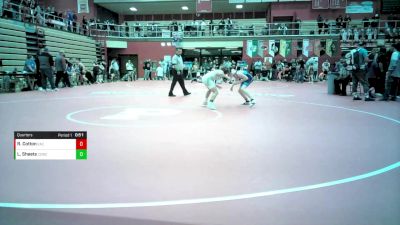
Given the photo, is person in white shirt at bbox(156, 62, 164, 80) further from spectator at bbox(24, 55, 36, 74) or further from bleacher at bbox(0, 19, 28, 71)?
spectator at bbox(24, 55, 36, 74)

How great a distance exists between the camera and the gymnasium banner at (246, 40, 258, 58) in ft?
84.2

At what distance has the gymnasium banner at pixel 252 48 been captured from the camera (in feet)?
84.2

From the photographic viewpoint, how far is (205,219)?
87.4 inches

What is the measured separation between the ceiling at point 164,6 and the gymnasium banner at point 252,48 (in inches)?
153

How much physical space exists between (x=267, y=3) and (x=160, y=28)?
8.80 meters

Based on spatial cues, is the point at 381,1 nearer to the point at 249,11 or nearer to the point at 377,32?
the point at 377,32

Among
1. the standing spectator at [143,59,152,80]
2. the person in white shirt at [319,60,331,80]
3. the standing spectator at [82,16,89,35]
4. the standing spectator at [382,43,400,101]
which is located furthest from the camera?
the standing spectator at [143,59,152,80]

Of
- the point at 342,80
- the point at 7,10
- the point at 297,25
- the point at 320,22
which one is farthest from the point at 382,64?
the point at 297,25

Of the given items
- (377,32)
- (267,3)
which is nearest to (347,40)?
(377,32)

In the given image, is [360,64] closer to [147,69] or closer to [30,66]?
[30,66]
